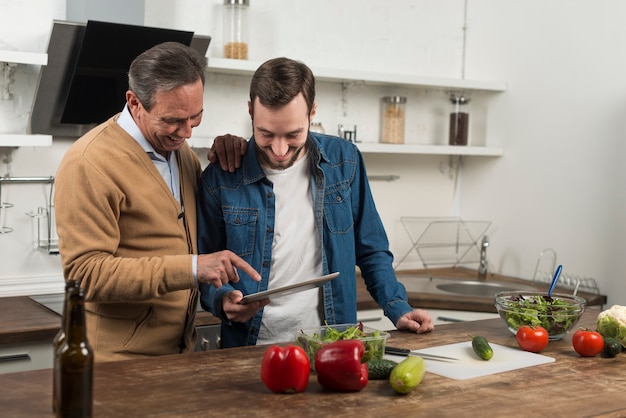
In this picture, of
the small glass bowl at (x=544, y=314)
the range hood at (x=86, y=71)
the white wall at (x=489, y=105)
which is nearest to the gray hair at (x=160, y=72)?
the range hood at (x=86, y=71)

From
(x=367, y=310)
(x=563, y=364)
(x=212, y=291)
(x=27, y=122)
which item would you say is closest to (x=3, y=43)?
(x=27, y=122)

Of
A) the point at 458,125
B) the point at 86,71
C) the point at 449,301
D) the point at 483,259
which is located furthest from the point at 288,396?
the point at 458,125

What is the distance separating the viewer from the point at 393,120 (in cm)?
417

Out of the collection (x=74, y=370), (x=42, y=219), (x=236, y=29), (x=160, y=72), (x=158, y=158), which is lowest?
(x=74, y=370)

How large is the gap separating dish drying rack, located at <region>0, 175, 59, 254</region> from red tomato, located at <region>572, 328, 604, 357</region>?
2100 mm

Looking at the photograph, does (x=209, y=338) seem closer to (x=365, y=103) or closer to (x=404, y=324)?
(x=404, y=324)

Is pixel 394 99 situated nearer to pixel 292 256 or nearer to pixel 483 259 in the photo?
pixel 483 259

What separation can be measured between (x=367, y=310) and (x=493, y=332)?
44.6 inches

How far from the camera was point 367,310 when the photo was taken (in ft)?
11.5

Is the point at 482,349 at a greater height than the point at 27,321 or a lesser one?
greater

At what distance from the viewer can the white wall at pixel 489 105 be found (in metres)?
3.62

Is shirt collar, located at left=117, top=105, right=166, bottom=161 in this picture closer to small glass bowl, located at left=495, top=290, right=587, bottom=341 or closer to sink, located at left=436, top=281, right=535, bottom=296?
small glass bowl, located at left=495, top=290, right=587, bottom=341

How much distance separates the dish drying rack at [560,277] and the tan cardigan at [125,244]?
2096 mm

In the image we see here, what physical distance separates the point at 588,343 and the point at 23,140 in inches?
81.9
